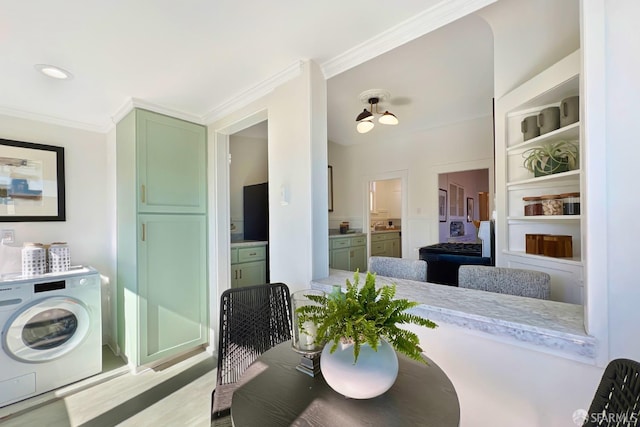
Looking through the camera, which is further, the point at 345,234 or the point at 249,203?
the point at 345,234

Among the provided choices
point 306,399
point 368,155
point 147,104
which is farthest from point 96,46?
point 368,155

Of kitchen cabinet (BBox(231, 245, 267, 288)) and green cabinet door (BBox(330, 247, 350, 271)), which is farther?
green cabinet door (BBox(330, 247, 350, 271))

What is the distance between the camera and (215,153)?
2.69m

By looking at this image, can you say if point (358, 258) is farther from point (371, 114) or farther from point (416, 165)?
point (371, 114)

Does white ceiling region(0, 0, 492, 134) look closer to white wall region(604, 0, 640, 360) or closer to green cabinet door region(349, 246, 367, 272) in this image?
white wall region(604, 0, 640, 360)

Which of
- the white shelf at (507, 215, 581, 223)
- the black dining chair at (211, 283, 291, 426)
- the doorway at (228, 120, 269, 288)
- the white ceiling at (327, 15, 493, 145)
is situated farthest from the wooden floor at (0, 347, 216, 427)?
the white ceiling at (327, 15, 493, 145)

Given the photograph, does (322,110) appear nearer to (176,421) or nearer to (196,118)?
(196,118)

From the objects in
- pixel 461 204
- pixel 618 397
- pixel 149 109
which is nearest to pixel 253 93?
pixel 149 109

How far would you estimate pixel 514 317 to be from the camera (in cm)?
109

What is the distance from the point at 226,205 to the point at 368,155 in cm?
292

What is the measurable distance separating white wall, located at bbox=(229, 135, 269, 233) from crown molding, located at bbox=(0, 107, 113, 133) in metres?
1.36

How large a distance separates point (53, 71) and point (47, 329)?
190cm

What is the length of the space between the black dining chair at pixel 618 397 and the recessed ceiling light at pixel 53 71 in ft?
9.74

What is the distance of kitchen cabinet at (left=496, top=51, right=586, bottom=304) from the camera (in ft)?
5.38
